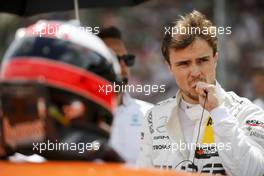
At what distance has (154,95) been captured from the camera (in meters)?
9.90

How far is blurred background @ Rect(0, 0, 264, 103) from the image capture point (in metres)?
9.88

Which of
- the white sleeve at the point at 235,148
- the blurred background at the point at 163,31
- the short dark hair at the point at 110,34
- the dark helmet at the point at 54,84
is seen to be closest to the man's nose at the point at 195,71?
the white sleeve at the point at 235,148

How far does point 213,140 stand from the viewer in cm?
368

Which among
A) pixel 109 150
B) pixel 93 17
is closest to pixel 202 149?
pixel 109 150

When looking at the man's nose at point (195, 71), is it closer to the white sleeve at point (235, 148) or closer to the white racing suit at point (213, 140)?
the white racing suit at point (213, 140)

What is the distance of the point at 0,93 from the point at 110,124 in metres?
0.35

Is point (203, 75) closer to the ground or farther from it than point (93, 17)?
closer to the ground

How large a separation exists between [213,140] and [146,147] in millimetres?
433

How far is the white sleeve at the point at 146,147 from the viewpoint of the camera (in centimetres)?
387

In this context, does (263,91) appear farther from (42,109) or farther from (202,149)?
(42,109)

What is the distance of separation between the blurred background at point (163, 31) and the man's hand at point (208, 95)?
18.0 feet

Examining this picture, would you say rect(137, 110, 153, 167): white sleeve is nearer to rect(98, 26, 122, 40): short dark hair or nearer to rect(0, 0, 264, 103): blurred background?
rect(98, 26, 122, 40): short dark hair

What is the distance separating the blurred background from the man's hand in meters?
5.50

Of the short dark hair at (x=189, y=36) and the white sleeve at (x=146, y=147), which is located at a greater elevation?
the short dark hair at (x=189, y=36)
